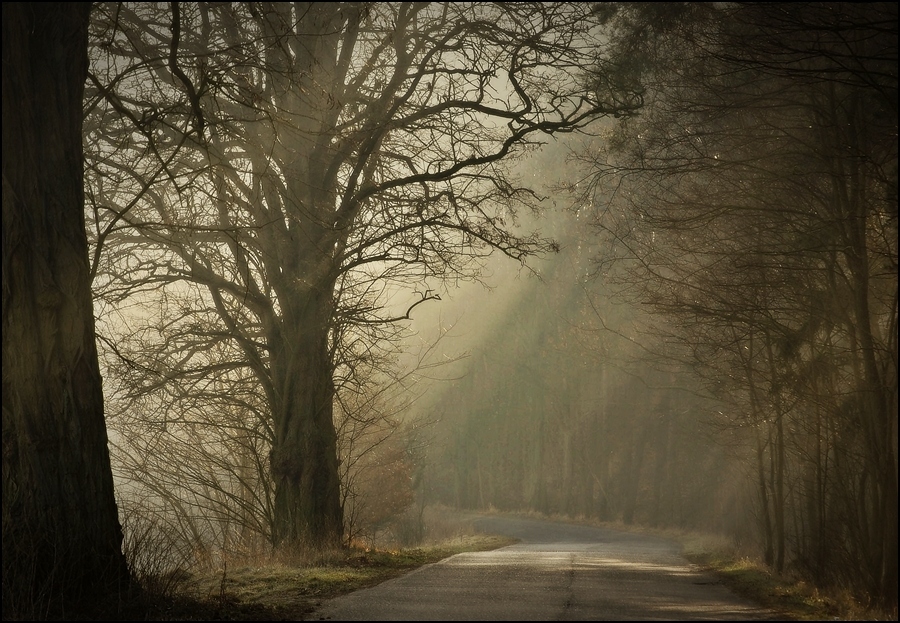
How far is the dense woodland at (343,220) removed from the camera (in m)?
7.80

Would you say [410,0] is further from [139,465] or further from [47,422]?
[139,465]

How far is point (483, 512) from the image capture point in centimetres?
6184

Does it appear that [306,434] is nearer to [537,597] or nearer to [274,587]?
[274,587]

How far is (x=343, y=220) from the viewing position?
46.9 ft

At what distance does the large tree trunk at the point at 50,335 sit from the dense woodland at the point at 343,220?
0.02m

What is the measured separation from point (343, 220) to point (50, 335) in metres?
7.03

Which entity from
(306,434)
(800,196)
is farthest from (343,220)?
(800,196)

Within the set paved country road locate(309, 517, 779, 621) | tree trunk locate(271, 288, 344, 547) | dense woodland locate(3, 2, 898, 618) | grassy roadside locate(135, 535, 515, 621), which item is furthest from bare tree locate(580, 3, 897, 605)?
grassy roadside locate(135, 535, 515, 621)

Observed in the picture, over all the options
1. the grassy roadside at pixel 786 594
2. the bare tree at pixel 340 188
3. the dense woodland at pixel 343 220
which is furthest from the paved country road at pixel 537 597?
the bare tree at pixel 340 188

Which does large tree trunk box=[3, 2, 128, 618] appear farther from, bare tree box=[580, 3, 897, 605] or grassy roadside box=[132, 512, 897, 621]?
bare tree box=[580, 3, 897, 605]

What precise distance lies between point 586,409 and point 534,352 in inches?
208

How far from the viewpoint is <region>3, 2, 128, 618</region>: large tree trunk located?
7469 millimetres

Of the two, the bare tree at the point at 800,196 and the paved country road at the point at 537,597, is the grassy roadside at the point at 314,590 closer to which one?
the paved country road at the point at 537,597

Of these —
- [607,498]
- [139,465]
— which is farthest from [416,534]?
[607,498]
